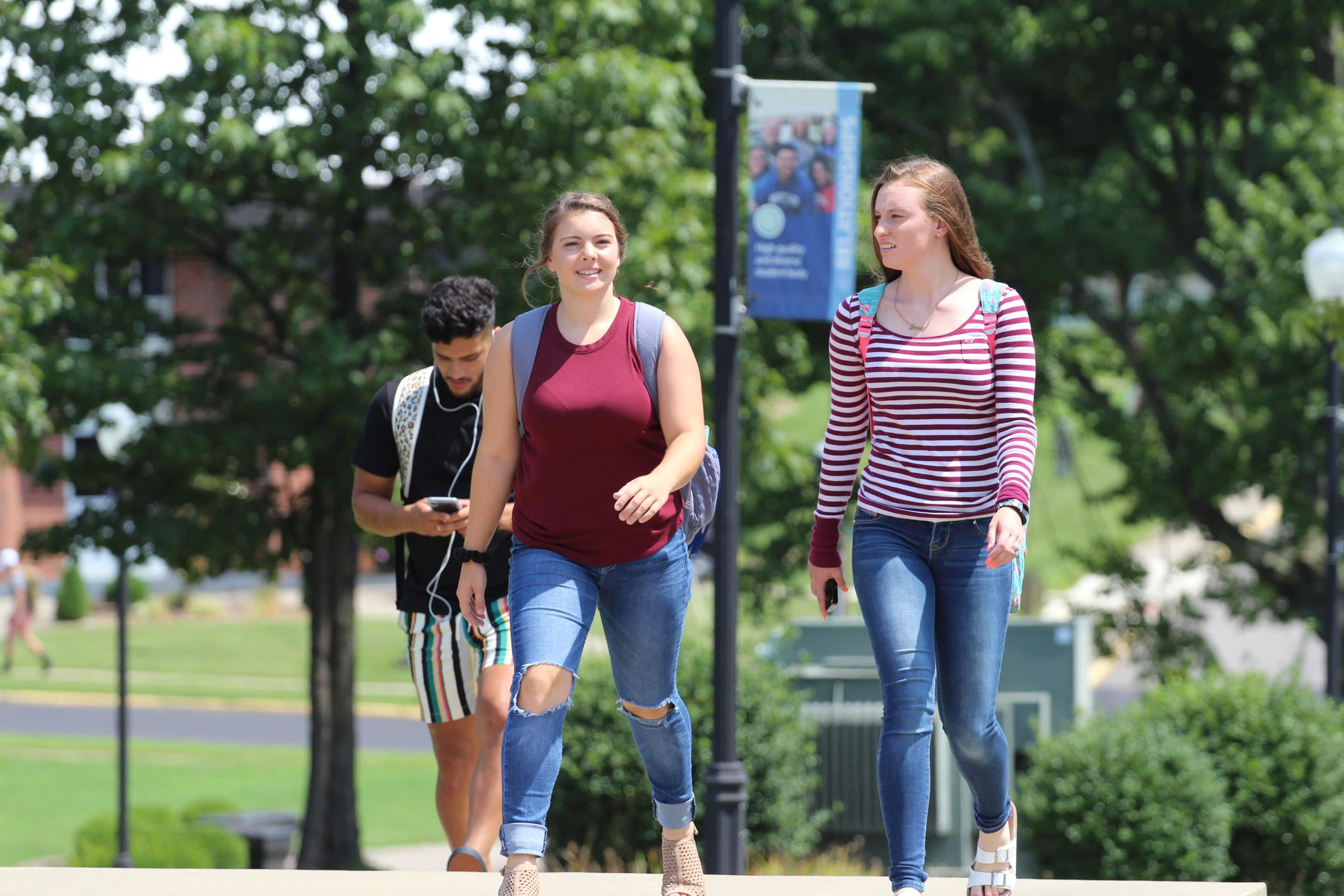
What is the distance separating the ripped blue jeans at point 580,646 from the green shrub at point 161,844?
8.59 m

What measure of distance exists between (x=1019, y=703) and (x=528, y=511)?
27.9 ft

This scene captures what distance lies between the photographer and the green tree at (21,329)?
9516 millimetres

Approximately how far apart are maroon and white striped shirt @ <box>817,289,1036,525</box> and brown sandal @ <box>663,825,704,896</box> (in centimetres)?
102

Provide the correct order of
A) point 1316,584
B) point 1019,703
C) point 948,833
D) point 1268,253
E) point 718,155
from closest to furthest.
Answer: point 718,155
point 948,833
point 1019,703
point 1268,253
point 1316,584

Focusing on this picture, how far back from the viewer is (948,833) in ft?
36.7

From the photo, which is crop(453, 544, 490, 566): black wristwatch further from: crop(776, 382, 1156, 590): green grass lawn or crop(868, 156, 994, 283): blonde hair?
crop(776, 382, 1156, 590): green grass lawn

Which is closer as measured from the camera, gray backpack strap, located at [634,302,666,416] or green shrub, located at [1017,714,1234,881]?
gray backpack strap, located at [634,302,666,416]

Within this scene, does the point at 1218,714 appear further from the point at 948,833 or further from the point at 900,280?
the point at 900,280

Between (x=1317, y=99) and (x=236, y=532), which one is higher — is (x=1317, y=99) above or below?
above

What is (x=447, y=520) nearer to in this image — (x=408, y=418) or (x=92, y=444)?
(x=408, y=418)

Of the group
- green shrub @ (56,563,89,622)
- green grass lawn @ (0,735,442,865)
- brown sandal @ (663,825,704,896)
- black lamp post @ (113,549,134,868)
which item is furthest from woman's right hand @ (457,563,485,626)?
green shrub @ (56,563,89,622)

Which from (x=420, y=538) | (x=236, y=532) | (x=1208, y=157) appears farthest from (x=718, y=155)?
(x=1208, y=157)

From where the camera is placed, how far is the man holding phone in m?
5.23

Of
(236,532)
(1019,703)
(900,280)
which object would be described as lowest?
(1019,703)
